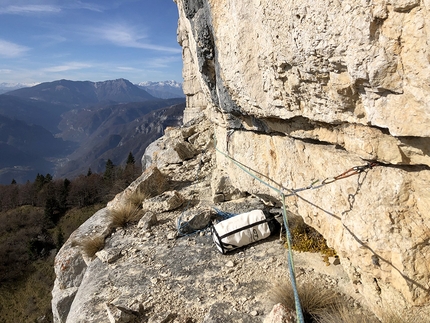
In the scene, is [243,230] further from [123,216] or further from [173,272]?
[123,216]

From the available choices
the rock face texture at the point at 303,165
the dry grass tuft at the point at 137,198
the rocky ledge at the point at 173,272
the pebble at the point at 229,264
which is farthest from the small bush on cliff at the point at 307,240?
the dry grass tuft at the point at 137,198

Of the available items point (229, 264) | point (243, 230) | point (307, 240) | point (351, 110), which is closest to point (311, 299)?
point (307, 240)

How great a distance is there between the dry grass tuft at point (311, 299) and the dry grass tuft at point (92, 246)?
489 centimetres

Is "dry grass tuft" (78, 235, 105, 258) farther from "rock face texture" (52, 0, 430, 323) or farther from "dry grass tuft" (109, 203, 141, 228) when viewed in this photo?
"dry grass tuft" (109, 203, 141, 228)

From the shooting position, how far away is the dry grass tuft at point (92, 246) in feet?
23.5

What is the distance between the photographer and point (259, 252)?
18.4 ft

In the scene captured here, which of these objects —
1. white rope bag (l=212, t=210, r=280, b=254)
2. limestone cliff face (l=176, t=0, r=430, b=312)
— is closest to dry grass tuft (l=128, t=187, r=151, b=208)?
white rope bag (l=212, t=210, r=280, b=254)

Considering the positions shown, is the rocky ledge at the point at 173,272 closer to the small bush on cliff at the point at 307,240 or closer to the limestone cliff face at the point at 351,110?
the small bush on cliff at the point at 307,240

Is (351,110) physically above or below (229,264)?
above

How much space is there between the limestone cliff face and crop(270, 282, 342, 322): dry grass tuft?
17.3 inches

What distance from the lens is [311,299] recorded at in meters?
3.95

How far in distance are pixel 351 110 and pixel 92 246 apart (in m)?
6.74

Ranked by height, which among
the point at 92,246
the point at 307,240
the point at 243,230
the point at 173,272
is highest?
the point at 243,230

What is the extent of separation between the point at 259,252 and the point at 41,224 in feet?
145
